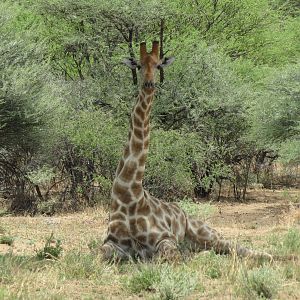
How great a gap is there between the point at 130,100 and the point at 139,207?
13.8 m

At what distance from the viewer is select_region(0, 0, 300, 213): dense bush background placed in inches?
701

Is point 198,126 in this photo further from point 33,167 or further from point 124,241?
point 124,241

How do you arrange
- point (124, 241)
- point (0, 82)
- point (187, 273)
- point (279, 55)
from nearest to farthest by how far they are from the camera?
1. point (187, 273)
2. point (124, 241)
3. point (0, 82)
4. point (279, 55)

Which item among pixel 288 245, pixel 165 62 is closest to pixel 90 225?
pixel 288 245

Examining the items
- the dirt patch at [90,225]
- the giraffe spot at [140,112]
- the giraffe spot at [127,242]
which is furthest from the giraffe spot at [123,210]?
the dirt patch at [90,225]

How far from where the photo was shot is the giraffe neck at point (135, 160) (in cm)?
793

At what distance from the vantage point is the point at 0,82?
16.2 m

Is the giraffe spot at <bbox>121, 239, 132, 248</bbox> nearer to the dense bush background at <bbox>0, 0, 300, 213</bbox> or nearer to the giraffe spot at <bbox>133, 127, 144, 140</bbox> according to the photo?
the giraffe spot at <bbox>133, 127, 144, 140</bbox>

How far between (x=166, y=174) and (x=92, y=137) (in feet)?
7.80

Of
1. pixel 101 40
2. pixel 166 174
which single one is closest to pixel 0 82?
pixel 166 174

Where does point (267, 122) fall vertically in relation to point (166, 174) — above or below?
above

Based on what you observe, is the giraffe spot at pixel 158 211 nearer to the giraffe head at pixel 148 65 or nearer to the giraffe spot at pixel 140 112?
the giraffe spot at pixel 140 112

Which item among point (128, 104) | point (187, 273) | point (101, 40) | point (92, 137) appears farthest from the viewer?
point (101, 40)

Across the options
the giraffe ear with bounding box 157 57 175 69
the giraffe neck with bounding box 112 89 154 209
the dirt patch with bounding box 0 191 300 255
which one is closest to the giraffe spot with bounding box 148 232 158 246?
the giraffe neck with bounding box 112 89 154 209
